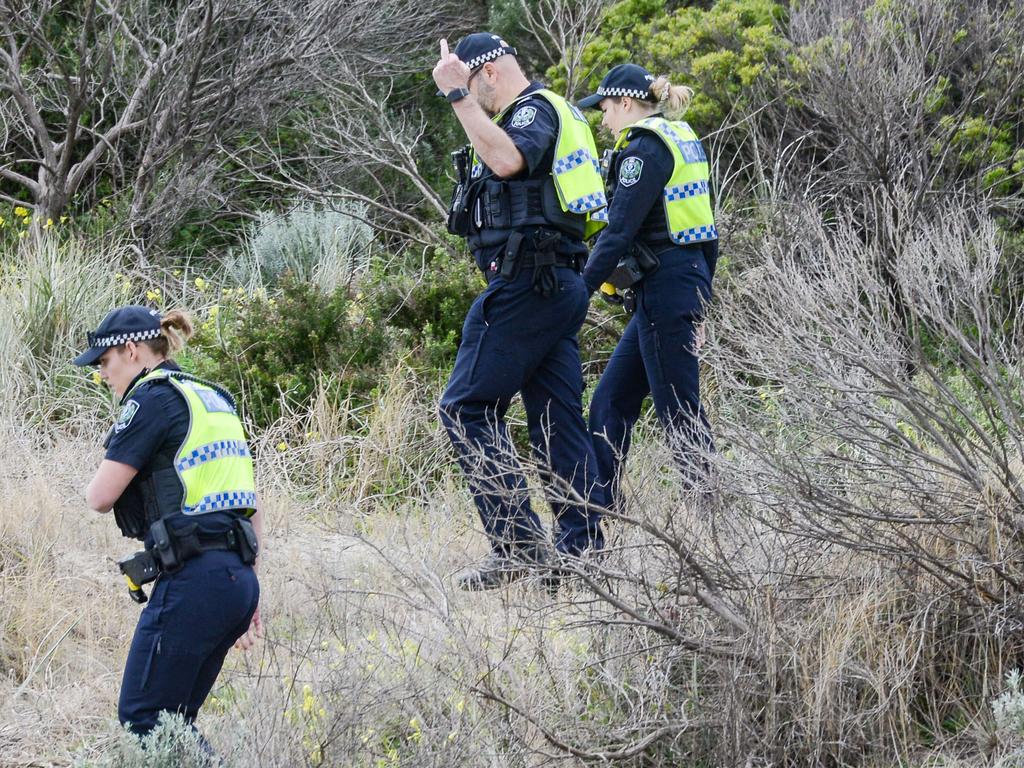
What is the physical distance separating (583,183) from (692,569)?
160 centimetres

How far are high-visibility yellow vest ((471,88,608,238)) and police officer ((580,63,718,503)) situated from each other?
324 mm

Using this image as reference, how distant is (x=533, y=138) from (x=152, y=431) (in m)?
1.88

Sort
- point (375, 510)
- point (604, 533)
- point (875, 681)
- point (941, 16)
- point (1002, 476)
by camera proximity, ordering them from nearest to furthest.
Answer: point (875, 681), point (1002, 476), point (604, 533), point (375, 510), point (941, 16)

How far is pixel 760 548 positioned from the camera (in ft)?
14.0

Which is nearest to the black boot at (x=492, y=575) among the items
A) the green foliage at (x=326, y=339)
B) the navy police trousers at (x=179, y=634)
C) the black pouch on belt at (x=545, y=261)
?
the black pouch on belt at (x=545, y=261)

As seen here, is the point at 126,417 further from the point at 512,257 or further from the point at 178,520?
the point at 512,257

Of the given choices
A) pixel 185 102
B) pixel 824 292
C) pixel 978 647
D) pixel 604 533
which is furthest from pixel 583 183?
pixel 185 102

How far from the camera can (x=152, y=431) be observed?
368 centimetres

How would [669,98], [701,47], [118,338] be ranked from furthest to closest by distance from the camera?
[701,47] → [669,98] → [118,338]

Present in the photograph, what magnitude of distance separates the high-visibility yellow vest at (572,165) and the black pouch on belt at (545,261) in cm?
13

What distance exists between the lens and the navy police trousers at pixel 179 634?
3.61m

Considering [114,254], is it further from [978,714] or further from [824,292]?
[978,714]

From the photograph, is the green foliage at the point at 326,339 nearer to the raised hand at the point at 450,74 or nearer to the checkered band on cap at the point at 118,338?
the raised hand at the point at 450,74

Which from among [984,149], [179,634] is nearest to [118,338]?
[179,634]
